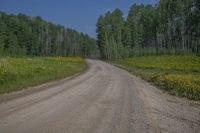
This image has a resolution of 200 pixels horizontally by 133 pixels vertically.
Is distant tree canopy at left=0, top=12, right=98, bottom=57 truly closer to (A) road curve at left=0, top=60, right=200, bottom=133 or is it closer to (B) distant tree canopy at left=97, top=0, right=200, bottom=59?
(B) distant tree canopy at left=97, top=0, right=200, bottom=59

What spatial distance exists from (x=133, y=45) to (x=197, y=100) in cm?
9742

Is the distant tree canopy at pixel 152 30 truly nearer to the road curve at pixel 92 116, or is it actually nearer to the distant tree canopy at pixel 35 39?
the distant tree canopy at pixel 35 39

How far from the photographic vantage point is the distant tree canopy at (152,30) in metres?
86.0

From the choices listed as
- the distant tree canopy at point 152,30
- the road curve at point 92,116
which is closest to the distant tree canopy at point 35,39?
the distant tree canopy at point 152,30

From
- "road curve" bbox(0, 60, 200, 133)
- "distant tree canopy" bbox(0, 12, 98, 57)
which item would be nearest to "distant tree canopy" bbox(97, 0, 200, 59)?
"distant tree canopy" bbox(0, 12, 98, 57)

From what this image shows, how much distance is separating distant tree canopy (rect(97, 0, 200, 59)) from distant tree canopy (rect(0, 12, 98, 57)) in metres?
28.7

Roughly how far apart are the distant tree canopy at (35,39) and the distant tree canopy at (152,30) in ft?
94.1

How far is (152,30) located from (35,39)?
156 feet

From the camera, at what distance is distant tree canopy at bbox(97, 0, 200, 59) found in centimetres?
8604

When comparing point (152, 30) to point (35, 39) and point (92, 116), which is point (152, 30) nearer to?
point (35, 39)

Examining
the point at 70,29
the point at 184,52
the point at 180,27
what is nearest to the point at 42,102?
the point at 184,52

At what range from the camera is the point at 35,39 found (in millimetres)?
117562

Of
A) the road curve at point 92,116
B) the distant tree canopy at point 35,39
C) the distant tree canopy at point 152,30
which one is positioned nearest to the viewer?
the road curve at point 92,116

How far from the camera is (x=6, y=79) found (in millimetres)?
19172
